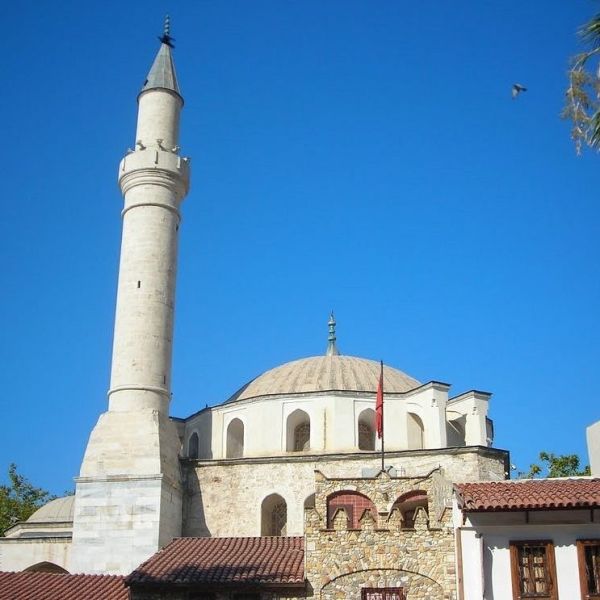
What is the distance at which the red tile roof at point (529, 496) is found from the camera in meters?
15.8

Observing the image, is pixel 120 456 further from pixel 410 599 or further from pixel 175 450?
pixel 410 599

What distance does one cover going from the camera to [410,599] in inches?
657

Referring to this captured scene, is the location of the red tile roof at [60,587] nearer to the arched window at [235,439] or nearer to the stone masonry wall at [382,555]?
the stone masonry wall at [382,555]

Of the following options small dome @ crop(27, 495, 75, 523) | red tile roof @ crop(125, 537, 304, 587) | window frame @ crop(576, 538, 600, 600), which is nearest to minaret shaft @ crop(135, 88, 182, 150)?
small dome @ crop(27, 495, 75, 523)

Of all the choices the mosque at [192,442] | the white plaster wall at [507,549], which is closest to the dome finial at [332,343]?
the mosque at [192,442]

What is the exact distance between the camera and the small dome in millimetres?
28906

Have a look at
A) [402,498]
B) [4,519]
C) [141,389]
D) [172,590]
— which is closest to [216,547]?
[172,590]

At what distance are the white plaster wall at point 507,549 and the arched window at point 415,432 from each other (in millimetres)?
10160

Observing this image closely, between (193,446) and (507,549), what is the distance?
1414 cm

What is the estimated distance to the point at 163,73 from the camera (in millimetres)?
28984

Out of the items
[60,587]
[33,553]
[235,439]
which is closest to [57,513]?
[33,553]

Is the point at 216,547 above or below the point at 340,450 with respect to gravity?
below

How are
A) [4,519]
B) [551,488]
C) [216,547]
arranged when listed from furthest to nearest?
[4,519] < [216,547] < [551,488]

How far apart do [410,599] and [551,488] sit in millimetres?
3398
